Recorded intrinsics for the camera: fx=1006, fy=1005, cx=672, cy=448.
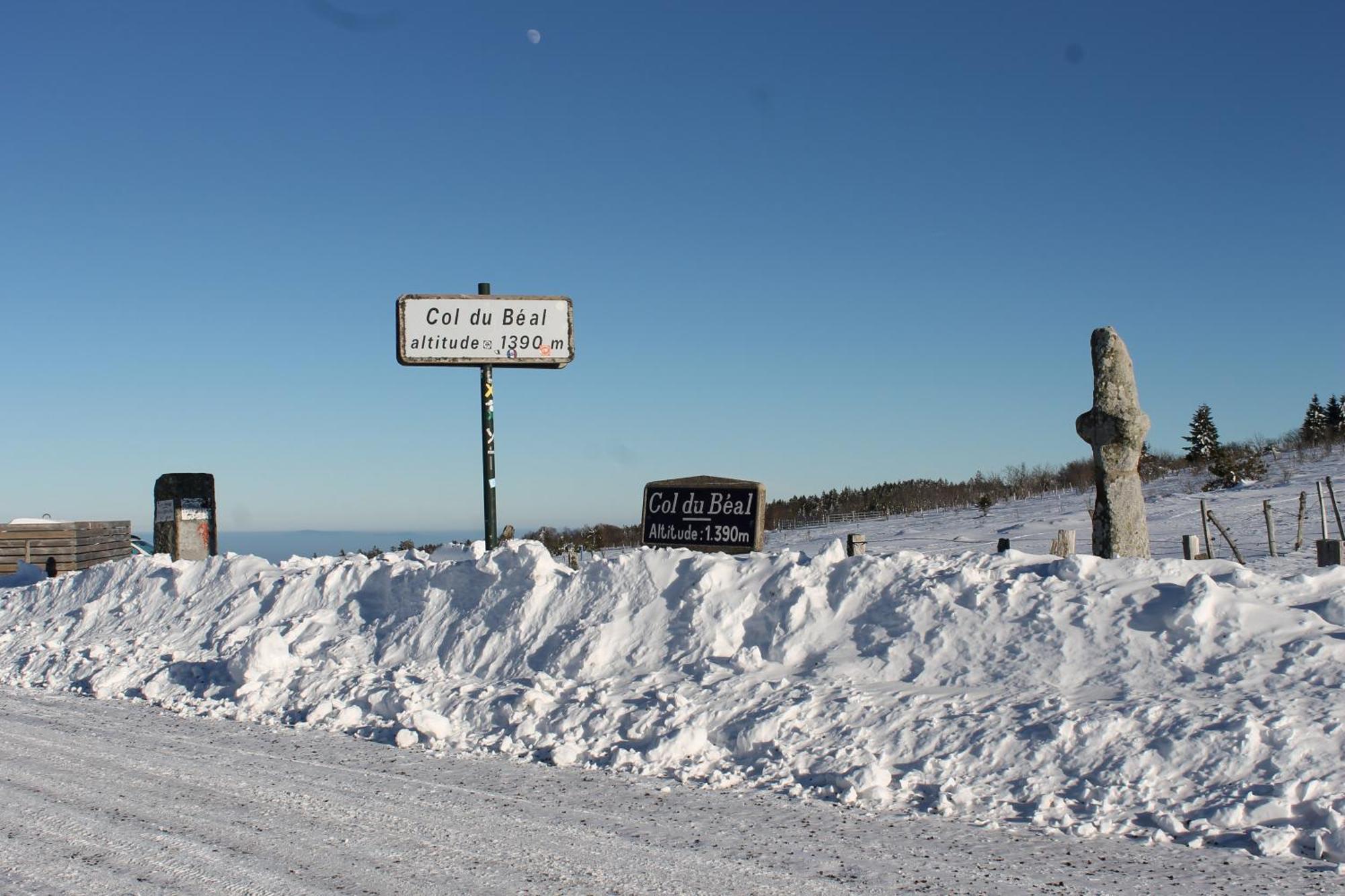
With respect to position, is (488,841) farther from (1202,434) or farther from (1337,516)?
(1202,434)

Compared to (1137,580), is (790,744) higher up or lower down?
lower down

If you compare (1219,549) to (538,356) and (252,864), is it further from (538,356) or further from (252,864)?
(252,864)

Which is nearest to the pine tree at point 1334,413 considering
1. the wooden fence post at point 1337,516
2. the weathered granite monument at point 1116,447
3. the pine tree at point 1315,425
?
the pine tree at point 1315,425

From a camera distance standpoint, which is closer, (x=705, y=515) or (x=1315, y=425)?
(x=705, y=515)

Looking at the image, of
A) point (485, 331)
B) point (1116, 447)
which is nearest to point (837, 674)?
point (1116, 447)

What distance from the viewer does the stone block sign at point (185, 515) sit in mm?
16906

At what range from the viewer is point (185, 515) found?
55.6 ft

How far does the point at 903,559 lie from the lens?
9109 millimetres

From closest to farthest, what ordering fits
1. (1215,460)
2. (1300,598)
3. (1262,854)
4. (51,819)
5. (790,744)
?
(1262,854) < (51,819) < (790,744) < (1300,598) < (1215,460)

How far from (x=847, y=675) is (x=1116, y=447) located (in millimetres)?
5395

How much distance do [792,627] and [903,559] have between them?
1267 millimetres

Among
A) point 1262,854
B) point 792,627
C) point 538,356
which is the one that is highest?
point 538,356

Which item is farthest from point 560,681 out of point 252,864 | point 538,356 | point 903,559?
point 538,356

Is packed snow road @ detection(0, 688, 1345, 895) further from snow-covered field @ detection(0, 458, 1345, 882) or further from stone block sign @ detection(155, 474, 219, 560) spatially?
stone block sign @ detection(155, 474, 219, 560)
